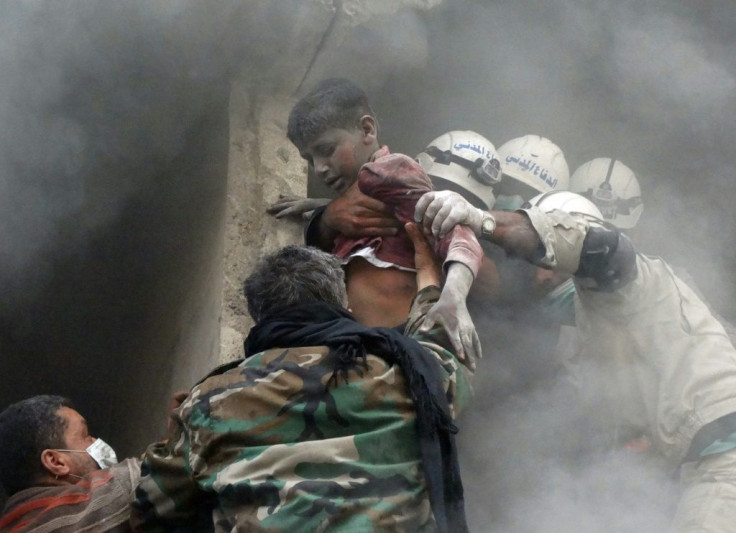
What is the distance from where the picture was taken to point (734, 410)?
11.4 feet

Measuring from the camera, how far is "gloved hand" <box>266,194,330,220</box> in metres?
4.32

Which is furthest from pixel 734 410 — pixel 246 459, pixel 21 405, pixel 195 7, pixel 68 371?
pixel 68 371

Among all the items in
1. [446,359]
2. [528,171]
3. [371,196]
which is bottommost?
[446,359]

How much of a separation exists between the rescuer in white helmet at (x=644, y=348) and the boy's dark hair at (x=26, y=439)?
1.16 m

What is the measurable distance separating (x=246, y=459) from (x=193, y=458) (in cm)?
14

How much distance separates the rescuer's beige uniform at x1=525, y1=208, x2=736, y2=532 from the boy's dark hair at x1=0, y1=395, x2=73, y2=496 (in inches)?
58.4

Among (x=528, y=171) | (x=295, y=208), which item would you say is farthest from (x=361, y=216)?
(x=528, y=171)

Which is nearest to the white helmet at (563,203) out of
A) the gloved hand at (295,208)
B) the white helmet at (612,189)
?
the white helmet at (612,189)

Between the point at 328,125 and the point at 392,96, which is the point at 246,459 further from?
the point at 392,96

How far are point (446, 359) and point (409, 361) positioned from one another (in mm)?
190

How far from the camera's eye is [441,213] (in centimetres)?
346

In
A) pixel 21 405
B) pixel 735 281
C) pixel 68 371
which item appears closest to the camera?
pixel 21 405

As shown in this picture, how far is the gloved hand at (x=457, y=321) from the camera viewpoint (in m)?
3.19

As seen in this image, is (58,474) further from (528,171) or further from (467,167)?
(528,171)
